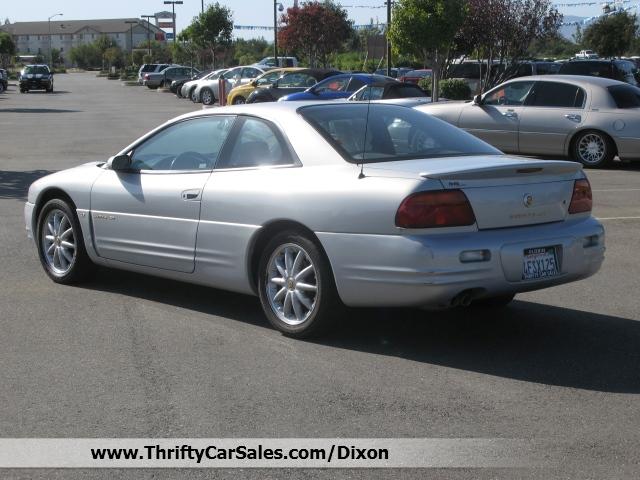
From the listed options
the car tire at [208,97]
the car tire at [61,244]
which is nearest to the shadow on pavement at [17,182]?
the car tire at [61,244]

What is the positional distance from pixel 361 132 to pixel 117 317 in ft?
6.81

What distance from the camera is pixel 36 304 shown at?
7484 mm

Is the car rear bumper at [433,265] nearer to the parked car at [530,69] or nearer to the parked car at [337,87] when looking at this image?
the parked car at [337,87]

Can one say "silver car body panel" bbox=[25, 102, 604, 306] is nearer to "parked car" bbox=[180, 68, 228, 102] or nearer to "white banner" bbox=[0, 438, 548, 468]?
"white banner" bbox=[0, 438, 548, 468]

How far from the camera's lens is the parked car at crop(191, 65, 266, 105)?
42812 millimetres

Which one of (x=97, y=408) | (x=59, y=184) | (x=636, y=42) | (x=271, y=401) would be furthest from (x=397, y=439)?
(x=636, y=42)

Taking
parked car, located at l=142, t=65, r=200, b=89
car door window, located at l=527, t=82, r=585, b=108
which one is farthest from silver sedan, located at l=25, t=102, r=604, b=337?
parked car, located at l=142, t=65, r=200, b=89

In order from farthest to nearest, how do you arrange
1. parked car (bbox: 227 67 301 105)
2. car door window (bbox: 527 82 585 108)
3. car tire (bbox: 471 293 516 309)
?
parked car (bbox: 227 67 301 105), car door window (bbox: 527 82 585 108), car tire (bbox: 471 293 516 309)

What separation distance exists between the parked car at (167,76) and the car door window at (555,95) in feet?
154

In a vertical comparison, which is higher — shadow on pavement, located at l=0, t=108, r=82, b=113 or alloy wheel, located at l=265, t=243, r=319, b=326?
alloy wheel, located at l=265, t=243, r=319, b=326

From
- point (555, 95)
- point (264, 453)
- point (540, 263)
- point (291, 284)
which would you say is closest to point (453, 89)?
point (555, 95)

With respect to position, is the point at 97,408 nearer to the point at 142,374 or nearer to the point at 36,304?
the point at 142,374

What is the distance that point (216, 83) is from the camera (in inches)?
1746

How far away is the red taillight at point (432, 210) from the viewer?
5.84 metres
